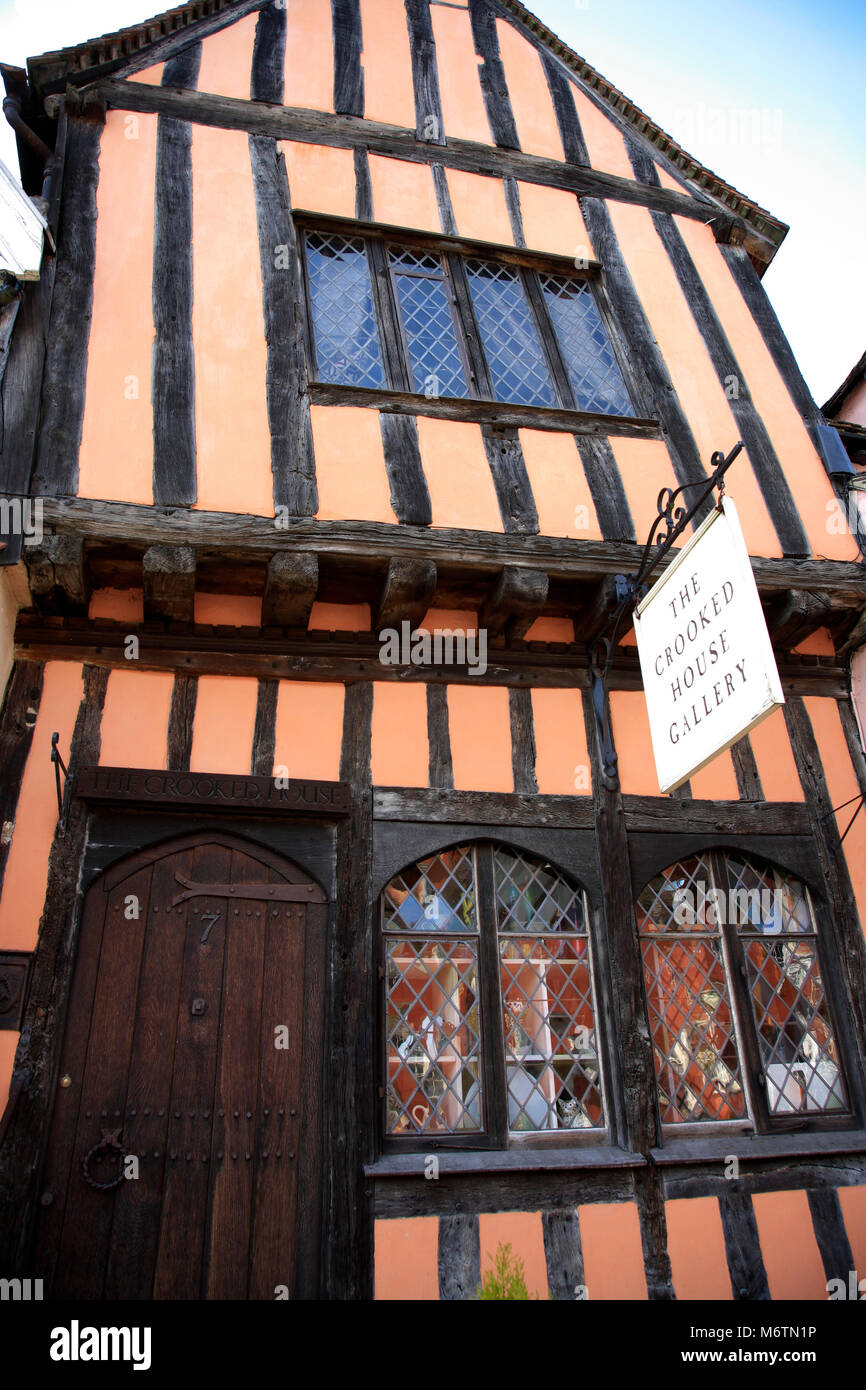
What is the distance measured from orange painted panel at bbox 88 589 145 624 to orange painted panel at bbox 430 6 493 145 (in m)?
4.37

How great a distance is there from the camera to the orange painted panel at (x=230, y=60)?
20.3 ft

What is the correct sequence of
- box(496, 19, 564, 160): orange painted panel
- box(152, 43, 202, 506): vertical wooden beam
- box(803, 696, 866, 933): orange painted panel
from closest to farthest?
box(152, 43, 202, 506): vertical wooden beam, box(803, 696, 866, 933): orange painted panel, box(496, 19, 564, 160): orange painted panel

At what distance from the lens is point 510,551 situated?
16.0 feet

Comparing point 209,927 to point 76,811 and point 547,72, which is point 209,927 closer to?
point 76,811

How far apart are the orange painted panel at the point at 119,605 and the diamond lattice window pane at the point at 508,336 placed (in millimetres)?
2568

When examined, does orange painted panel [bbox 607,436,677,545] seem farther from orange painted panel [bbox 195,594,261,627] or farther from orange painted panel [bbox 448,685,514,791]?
orange painted panel [bbox 195,594,261,627]

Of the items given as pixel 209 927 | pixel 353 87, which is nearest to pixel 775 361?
pixel 353 87

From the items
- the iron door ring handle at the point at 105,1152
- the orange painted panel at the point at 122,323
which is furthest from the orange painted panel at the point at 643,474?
the iron door ring handle at the point at 105,1152

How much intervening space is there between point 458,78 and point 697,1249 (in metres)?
7.85

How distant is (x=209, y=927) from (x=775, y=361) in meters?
5.40

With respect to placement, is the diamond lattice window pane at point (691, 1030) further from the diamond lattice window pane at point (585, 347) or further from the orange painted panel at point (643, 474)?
the diamond lattice window pane at point (585, 347)

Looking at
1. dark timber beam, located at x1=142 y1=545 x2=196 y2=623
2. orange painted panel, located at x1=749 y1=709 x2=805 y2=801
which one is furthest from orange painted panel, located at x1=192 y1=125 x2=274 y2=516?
orange painted panel, located at x1=749 y1=709 x2=805 y2=801

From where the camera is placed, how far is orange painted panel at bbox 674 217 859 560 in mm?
5754

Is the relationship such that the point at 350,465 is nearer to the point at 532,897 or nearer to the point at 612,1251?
the point at 532,897
